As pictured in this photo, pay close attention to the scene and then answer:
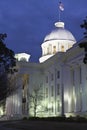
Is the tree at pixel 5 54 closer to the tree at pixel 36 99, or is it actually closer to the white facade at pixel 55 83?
the white facade at pixel 55 83

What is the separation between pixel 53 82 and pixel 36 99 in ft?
26.7

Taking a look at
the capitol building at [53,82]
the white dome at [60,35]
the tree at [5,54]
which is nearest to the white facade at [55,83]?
the capitol building at [53,82]

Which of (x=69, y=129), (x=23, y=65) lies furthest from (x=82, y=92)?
(x=69, y=129)

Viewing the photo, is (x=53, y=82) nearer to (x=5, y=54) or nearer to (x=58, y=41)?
(x=58, y=41)

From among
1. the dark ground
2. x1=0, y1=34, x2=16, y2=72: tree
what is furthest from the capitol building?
x1=0, y1=34, x2=16, y2=72: tree

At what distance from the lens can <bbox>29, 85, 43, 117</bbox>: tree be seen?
94.9 m

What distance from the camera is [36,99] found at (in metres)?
95.2

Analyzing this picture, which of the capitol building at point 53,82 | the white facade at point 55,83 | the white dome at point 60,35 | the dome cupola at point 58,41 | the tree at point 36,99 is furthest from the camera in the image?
the white dome at point 60,35

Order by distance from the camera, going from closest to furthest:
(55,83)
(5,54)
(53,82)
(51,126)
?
(5,54) < (51,126) < (55,83) < (53,82)

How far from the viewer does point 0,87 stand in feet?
150

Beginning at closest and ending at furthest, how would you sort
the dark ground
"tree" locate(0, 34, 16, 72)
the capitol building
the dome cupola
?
1. "tree" locate(0, 34, 16, 72)
2. the dark ground
3. the capitol building
4. the dome cupola

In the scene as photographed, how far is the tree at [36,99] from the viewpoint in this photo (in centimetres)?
9494

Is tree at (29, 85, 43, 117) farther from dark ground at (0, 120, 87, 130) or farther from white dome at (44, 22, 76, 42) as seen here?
dark ground at (0, 120, 87, 130)

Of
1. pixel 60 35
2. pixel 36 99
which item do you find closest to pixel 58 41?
pixel 60 35
